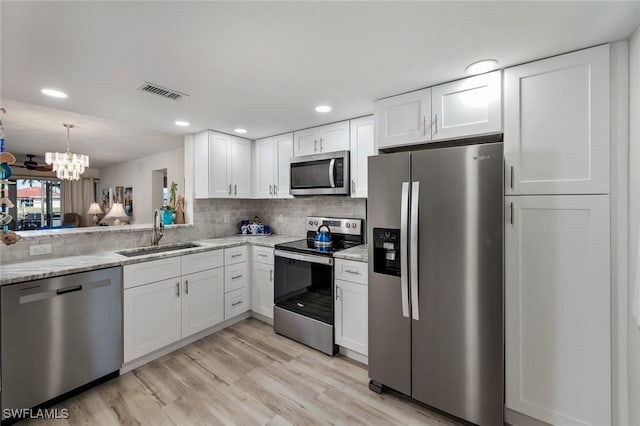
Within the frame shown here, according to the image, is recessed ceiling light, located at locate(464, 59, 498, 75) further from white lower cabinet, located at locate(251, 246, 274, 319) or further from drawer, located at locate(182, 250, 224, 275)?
drawer, located at locate(182, 250, 224, 275)

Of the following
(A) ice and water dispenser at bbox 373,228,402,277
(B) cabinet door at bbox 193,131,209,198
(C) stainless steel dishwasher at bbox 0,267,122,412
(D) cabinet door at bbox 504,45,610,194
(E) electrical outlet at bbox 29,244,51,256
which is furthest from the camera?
(B) cabinet door at bbox 193,131,209,198

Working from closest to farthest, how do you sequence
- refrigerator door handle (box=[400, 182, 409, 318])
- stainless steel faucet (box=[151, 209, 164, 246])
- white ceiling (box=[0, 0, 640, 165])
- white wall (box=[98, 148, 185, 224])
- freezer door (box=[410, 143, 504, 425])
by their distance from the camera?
white ceiling (box=[0, 0, 640, 165]), freezer door (box=[410, 143, 504, 425]), refrigerator door handle (box=[400, 182, 409, 318]), stainless steel faucet (box=[151, 209, 164, 246]), white wall (box=[98, 148, 185, 224])

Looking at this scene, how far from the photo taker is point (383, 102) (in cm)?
220

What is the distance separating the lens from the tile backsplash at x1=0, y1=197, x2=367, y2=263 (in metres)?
2.26

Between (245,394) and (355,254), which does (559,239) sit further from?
(245,394)

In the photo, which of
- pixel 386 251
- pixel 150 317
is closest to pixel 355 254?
pixel 386 251

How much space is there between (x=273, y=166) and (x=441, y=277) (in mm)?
2459

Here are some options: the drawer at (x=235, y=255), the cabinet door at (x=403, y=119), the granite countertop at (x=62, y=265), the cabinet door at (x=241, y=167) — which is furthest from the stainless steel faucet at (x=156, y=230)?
the cabinet door at (x=403, y=119)

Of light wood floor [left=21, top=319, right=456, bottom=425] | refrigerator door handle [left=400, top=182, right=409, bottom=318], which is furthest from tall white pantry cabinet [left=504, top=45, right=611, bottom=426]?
light wood floor [left=21, top=319, right=456, bottom=425]

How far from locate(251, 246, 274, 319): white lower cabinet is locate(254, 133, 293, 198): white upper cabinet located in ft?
2.52

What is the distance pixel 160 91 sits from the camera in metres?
2.04

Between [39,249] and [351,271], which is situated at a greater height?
[39,249]

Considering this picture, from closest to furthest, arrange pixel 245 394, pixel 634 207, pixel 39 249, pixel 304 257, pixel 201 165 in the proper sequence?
1. pixel 634 207
2. pixel 245 394
3. pixel 39 249
4. pixel 304 257
5. pixel 201 165

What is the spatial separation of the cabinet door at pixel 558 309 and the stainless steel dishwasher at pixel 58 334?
2913 millimetres
